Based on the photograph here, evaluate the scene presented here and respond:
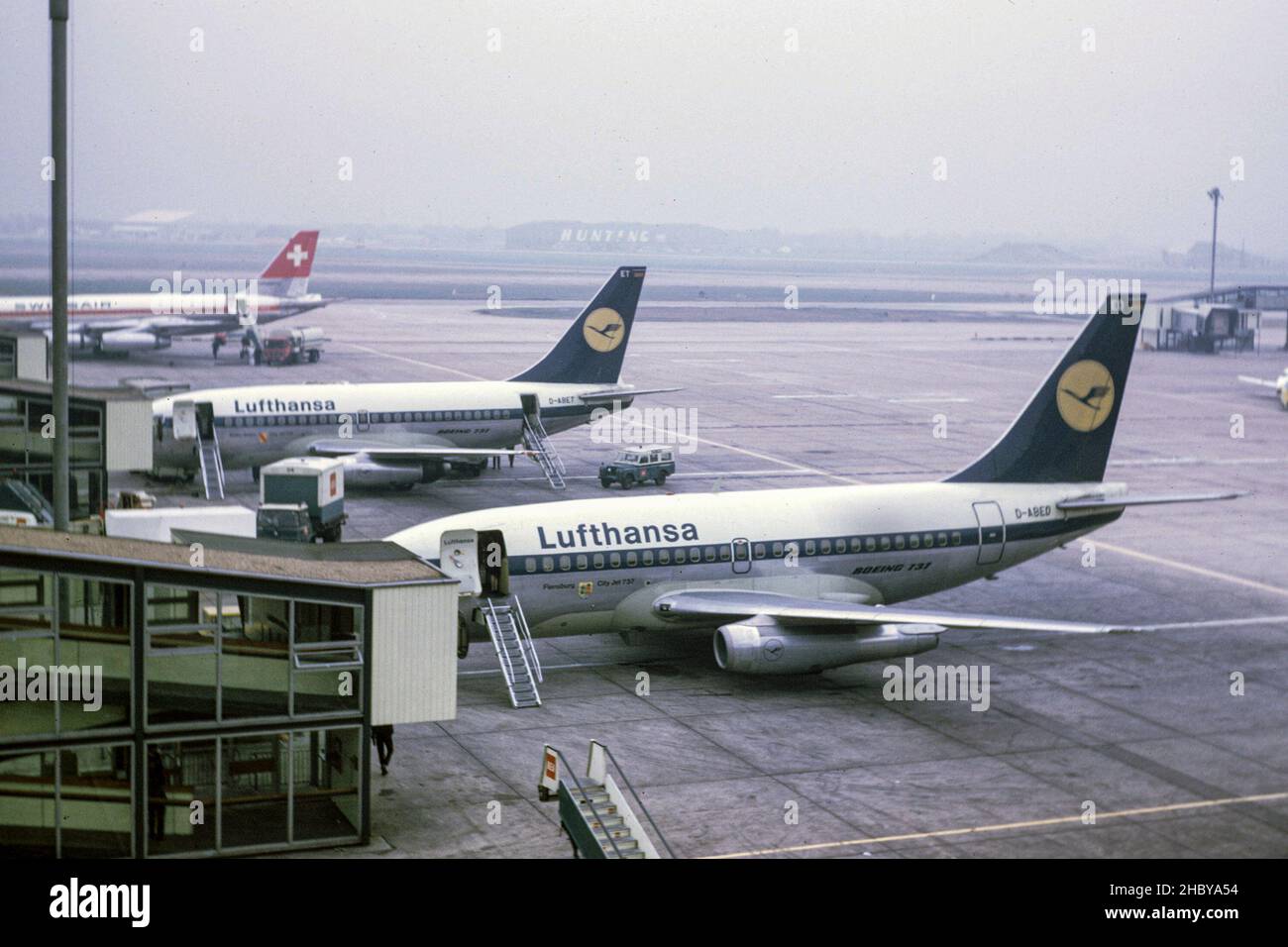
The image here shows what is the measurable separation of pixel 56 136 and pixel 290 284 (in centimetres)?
10535

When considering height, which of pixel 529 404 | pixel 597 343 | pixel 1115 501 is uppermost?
pixel 597 343

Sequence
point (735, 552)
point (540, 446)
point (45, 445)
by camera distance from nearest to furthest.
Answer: point (735, 552) < point (45, 445) < point (540, 446)

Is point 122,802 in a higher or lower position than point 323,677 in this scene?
lower

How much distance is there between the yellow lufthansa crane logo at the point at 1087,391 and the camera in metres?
44.3

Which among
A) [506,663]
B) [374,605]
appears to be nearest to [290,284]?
[506,663]

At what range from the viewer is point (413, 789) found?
2984cm

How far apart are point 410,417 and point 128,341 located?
5373 cm

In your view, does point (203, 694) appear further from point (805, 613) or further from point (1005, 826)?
point (805, 613)

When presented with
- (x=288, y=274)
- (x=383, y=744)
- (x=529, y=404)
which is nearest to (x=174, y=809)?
(x=383, y=744)

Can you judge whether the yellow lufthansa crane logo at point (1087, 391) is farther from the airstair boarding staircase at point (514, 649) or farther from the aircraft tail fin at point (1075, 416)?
the airstair boarding staircase at point (514, 649)

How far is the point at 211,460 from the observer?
6191 centimetres

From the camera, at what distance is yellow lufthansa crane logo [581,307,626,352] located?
69.7 metres

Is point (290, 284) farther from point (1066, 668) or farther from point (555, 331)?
point (1066, 668)

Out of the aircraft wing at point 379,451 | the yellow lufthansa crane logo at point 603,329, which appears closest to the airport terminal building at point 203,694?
the aircraft wing at point 379,451
